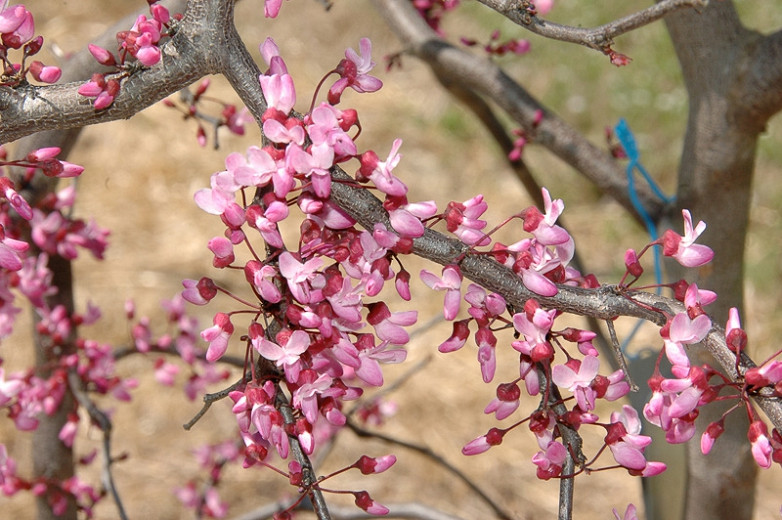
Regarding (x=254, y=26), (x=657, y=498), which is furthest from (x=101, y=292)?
(x=657, y=498)

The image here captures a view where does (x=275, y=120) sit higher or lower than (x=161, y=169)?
higher

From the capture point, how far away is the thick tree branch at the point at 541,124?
142cm

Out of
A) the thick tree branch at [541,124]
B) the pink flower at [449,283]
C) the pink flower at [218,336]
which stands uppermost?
the pink flower at [449,283]

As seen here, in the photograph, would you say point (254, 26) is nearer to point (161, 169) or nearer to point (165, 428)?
point (161, 169)

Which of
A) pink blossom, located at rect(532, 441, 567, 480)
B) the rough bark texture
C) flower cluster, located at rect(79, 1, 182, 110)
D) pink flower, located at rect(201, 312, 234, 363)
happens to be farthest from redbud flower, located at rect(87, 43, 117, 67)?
the rough bark texture

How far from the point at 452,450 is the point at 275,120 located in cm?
231

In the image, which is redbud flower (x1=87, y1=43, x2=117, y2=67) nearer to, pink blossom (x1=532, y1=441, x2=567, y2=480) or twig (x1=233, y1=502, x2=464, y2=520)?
pink blossom (x1=532, y1=441, x2=567, y2=480)

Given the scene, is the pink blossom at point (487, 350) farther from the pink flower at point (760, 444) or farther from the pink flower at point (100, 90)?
the pink flower at point (100, 90)

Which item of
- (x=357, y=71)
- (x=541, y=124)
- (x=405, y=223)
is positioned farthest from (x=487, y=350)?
(x=541, y=124)

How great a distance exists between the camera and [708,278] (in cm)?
121

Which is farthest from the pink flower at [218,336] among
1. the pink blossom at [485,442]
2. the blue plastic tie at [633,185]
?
the blue plastic tie at [633,185]

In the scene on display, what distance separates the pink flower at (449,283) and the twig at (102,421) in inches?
29.4

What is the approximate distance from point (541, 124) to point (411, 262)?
2.07 meters

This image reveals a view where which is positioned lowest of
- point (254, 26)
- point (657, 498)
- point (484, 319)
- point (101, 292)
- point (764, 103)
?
point (101, 292)
